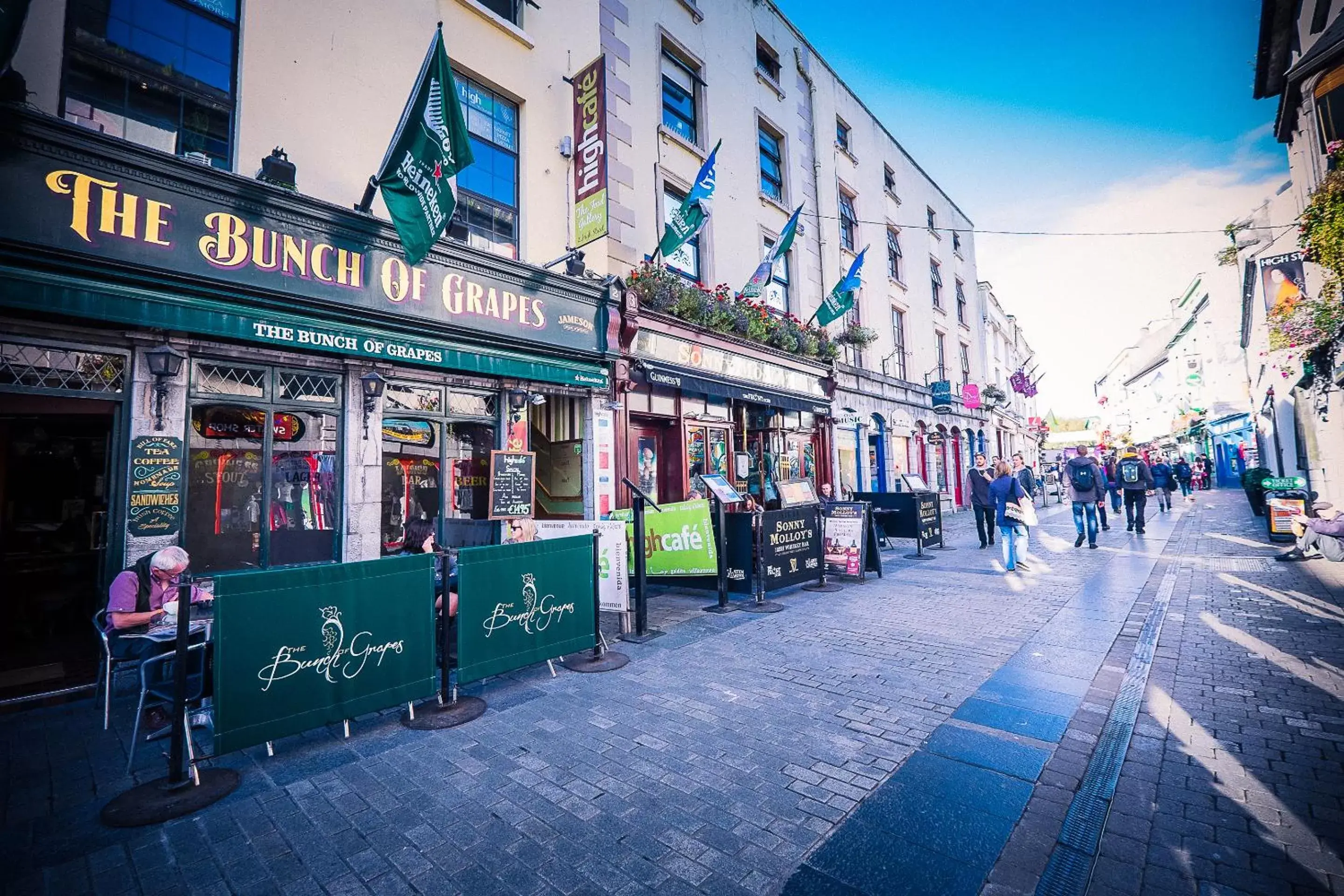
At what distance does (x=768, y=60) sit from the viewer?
15.5 meters

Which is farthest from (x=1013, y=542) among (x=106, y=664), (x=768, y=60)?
(x=768, y=60)

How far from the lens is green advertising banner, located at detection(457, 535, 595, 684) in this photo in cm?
455

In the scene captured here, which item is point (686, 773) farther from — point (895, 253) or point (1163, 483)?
point (1163, 483)

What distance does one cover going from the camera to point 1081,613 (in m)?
6.59

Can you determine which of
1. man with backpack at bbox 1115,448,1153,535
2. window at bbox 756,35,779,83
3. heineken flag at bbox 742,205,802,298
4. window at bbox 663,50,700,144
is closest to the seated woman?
heineken flag at bbox 742,205,802,298

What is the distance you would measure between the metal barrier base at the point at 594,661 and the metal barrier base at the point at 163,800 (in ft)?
8.60

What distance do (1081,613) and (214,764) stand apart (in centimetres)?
857

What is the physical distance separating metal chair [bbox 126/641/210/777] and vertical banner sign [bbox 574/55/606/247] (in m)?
7.31

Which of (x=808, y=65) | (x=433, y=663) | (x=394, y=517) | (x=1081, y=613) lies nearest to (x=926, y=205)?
(x=808, y=65)

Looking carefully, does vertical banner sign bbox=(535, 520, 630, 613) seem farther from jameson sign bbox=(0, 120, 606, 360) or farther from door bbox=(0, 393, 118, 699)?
door bbox=(0, 393, 118, 699)

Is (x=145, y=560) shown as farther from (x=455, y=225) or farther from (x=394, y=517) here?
(x=455, y=225)

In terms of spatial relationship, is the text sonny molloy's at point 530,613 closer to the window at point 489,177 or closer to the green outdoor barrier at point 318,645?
the green outdoor barrier at point 318,645

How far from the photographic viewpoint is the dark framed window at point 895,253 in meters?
20.6

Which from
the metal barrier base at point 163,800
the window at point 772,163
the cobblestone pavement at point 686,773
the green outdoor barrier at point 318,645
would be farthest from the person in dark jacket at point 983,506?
the metal barrier base at point 163,800
